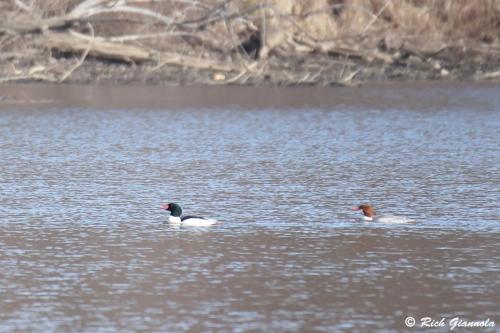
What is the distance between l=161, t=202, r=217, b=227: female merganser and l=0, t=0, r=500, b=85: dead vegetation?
434 inches

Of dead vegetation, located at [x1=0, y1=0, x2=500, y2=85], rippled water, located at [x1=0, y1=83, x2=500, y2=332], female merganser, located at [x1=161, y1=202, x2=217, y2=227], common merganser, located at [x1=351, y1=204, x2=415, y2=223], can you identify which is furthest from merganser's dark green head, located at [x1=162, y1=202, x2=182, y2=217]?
dead vegetation, located at [x1=0, y1=0, x2=500, y2=85]

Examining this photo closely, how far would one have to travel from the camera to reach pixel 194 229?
10211 mm

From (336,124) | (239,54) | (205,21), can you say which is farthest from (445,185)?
(239,54)

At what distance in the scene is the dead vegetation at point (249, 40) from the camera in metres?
A: 22.3

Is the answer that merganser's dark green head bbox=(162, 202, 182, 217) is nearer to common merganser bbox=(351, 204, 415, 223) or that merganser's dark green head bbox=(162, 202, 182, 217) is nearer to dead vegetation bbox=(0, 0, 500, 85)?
common merganser bbox=(351, 204, 415, 223)

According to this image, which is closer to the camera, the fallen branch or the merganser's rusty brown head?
the merganser's rusty brown head

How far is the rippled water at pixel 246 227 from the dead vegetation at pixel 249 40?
12.5 ft

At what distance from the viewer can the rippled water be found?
24.4 feet

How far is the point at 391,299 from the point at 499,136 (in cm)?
989

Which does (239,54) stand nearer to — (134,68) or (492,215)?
(134,68)

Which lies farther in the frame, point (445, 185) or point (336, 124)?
point (336, 124)

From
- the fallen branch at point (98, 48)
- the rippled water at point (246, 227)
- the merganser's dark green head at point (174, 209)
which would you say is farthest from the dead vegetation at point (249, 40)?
the merganser's dark green head at point (174, 209)

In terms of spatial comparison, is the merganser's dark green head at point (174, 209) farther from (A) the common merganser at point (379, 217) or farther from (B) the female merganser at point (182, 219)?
(A) the common merganser at point (379, 217)

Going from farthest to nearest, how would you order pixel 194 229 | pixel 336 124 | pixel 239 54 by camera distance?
1. pixel 239 54
2. pixel 336 124
3. pixel 194 229
